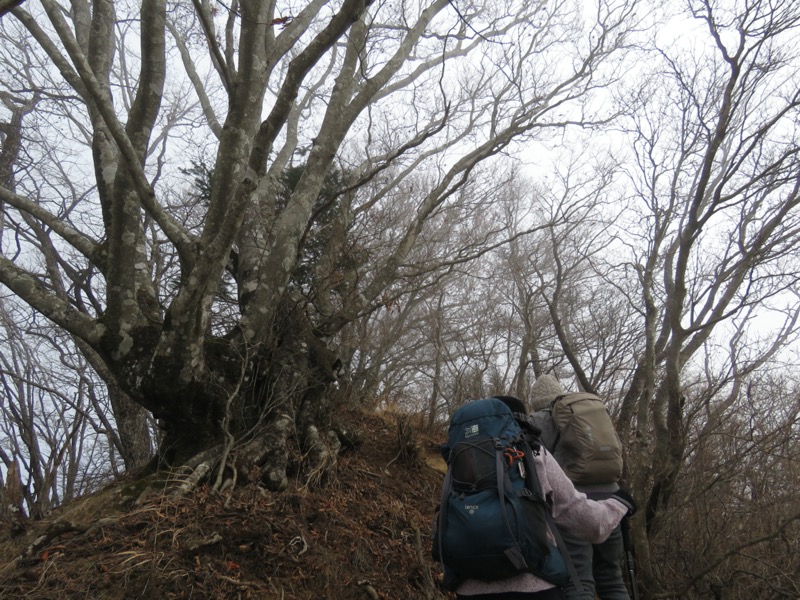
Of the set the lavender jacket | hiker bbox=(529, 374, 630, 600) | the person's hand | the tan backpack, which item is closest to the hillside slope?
hiker bbox=(529, 374, 630, 600)

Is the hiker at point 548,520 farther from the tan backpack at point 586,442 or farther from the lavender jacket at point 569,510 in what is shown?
the tan backpack at point 586,442

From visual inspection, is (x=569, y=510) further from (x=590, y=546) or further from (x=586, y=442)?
(x=586, y=442)

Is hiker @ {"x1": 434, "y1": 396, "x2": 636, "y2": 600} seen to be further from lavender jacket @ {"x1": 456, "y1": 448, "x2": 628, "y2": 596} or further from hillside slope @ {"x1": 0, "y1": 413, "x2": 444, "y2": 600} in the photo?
hillside slope @ {"x1": 0, "y1": 413, "x2": 444, "y2": 600}

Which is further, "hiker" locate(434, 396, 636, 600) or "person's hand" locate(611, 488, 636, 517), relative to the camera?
"person's hand" locate(611, 488, 636, 517)

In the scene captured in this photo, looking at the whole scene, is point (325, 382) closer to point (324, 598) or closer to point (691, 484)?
point (324, 598)

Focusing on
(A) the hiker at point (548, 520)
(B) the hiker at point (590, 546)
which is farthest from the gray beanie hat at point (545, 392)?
(A) the hiker at point (548, 520)

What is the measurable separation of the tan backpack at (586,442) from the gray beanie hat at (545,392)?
24 centimetres

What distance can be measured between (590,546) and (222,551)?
7.22 ft

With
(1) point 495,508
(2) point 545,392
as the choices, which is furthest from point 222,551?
(2) point 545,392

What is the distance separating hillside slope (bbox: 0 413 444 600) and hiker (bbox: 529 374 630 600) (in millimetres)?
1069

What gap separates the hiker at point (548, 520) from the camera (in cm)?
201

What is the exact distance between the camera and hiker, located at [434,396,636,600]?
201 cm

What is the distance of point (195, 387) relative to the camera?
4.14 metres

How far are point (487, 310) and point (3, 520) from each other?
435 inches
